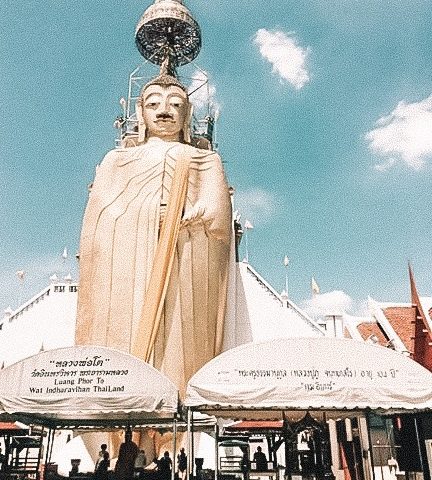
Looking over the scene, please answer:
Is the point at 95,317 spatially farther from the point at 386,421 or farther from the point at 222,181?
the point at 386,421

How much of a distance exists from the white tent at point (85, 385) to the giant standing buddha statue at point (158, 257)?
857cm

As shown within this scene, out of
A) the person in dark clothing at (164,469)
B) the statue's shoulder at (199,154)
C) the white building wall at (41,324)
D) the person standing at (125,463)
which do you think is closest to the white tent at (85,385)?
the person standing at (125,463)

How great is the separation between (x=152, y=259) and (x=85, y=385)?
1070 cm

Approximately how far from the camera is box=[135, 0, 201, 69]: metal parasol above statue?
31.2 metres

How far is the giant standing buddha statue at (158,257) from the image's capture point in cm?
1877

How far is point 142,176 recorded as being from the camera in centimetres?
2111

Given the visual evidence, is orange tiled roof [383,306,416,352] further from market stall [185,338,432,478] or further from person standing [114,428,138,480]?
person standing [114,428,138,480]

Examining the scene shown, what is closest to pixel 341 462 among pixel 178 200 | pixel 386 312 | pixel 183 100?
pixel 386 312

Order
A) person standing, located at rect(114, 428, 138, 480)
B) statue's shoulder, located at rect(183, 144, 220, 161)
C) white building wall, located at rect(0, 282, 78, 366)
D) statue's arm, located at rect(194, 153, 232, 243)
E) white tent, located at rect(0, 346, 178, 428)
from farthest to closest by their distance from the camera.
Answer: white building wall, located at rect(0, 282, 78, 366) → statue's shoulder, located at rect(183, 144, 220, 161) → statue's arm, located at rect(194, 153, 232, 243) → person standing, located at rect(114, 428, 138, 480) → white tent, located at rect(0, 346, 178, 428)

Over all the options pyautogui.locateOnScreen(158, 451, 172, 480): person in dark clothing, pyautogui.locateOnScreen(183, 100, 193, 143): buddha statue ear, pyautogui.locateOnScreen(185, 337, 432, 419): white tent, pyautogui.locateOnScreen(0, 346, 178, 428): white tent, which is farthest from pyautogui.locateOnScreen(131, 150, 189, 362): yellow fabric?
pyautogui.locateOnScreen(185, 337, 432, 419): white tent

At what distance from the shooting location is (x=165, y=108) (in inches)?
901

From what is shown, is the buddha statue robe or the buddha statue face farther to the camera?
the buddha statue face

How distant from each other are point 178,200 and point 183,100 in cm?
512

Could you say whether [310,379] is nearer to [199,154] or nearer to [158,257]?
[158,257]
